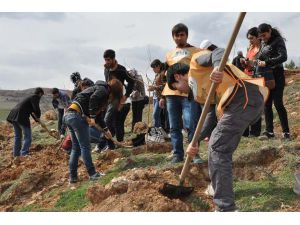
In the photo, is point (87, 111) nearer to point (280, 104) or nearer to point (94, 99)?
point (94, 99)

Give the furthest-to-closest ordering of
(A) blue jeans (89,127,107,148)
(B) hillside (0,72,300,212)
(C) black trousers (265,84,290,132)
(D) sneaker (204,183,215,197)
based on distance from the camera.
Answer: (A) blue jeans (89,127,107,148)
(C) black trousers (265,84,290,132)
(D) sneaker (204,183,215,197)
(B) hillside (0,72,300,212)

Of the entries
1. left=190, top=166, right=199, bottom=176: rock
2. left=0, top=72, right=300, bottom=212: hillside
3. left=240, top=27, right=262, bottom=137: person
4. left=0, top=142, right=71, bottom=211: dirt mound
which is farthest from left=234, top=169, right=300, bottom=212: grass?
left=0, top=142, right=71, bottom=211: dirt mound

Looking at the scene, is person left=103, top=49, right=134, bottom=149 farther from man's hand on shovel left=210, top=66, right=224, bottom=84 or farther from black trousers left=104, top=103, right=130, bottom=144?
man's hand on shovel left=210, top=66, right=224, bottom=84

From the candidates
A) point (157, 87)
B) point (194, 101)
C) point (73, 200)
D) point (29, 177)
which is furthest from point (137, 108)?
point (73, 200)

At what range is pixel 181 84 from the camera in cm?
483

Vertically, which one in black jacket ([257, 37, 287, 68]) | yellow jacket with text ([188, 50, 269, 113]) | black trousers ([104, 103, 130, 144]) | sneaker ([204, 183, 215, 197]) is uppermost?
black jacket ([257, 37, 287, 68])

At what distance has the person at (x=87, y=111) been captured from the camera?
6.03 meters

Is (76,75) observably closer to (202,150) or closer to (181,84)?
(202,150)

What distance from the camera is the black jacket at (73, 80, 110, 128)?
5992 mm

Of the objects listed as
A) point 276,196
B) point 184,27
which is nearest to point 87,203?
point 276,196

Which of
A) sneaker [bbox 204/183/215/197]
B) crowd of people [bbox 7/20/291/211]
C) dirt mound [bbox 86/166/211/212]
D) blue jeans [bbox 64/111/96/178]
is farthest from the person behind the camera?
blue jeans [bbox 64/111/96/178]

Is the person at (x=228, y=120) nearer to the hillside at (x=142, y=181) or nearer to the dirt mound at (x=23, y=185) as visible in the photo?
the hillside at (x=142, y=181)

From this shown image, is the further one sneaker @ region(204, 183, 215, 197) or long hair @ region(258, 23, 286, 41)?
long hair @ region(258, 23, 286, 41)

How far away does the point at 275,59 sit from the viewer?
6.67m
